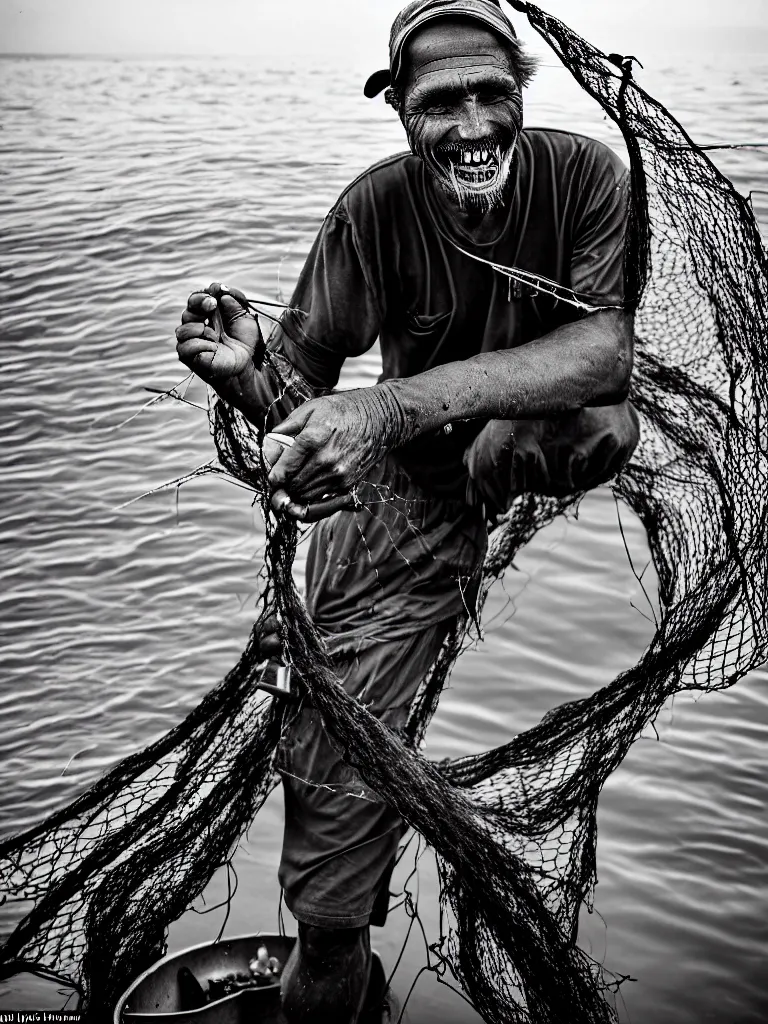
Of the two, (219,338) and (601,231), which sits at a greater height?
(601,231)

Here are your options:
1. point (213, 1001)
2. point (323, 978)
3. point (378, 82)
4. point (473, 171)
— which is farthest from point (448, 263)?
point (213, 1001)

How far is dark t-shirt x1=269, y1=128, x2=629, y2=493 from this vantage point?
253 cm

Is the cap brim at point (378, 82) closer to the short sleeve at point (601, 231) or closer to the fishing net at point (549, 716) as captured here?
the fishing net at point (549, 716)

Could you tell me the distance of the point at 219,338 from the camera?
2305 mm

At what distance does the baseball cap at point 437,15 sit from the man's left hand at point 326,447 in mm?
784

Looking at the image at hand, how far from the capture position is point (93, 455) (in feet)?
22.2

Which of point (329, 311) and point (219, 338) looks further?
point (329, 311)

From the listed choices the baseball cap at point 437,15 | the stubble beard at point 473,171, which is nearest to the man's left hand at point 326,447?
the stubble beard at point 473,171

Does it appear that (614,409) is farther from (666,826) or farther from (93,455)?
(93,455)

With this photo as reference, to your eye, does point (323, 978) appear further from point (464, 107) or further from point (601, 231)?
point (464, 107)

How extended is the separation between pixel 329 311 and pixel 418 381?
512 millimetres

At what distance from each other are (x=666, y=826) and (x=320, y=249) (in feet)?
8.63

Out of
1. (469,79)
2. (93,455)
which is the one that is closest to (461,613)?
(469,79)

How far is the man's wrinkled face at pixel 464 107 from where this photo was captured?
2324mm
